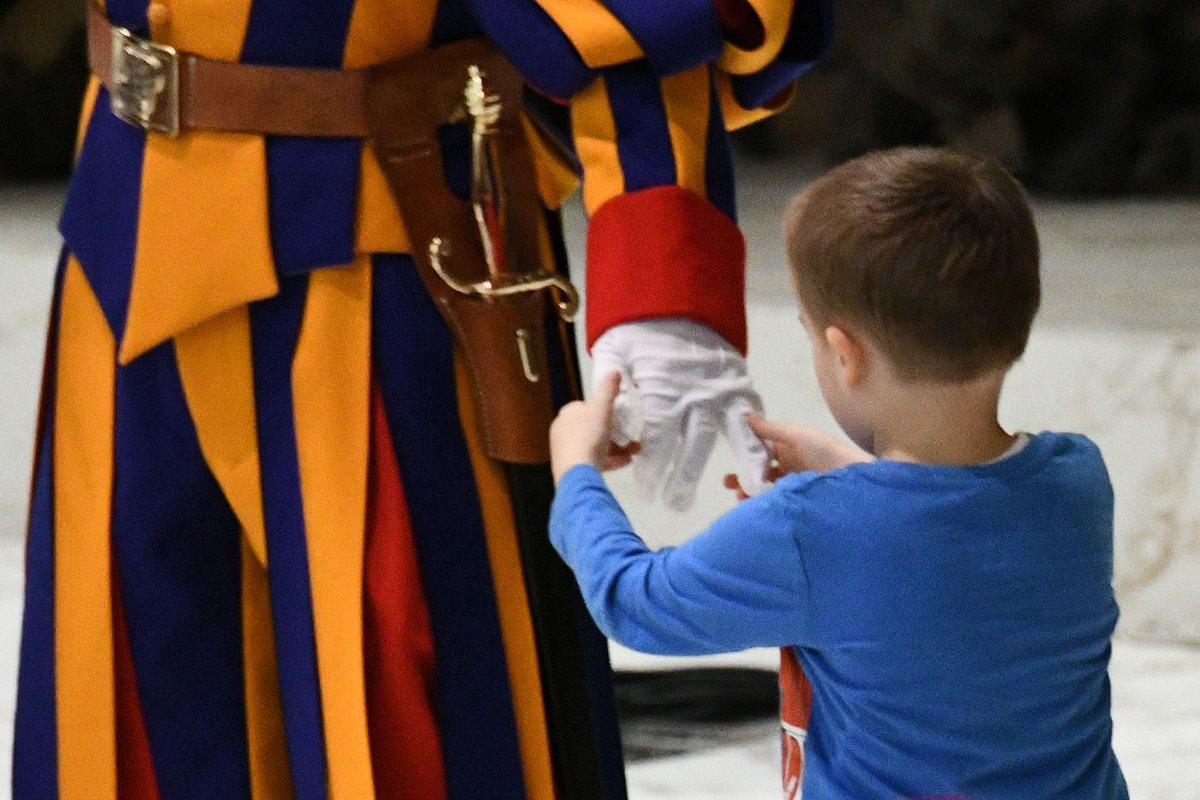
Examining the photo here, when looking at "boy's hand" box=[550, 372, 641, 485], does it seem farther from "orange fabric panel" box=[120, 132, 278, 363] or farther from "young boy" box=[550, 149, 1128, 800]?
"orange fabric panel" box=[120, 132, 278, 363]

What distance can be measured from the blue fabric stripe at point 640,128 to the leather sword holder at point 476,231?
0.27 ft

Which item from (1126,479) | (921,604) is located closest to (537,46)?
(921,604)

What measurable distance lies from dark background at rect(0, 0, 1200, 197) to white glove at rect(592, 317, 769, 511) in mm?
2328

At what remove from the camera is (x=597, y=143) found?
1.00 meters

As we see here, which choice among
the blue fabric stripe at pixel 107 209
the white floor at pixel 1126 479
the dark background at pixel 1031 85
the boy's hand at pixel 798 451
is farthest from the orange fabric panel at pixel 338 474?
the dark background at pixel 1031 85

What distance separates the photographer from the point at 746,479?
0.99 metres

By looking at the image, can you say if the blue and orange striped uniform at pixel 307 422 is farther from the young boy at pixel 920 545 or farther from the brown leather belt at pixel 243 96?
the young boy at pixel 920 545

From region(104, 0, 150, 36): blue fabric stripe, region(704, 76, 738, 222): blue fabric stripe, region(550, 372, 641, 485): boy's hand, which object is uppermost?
region(104, 0, 150, 36): blue fabric stripe

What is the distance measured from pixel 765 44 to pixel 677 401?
0.21 m

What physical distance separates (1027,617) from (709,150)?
31cm

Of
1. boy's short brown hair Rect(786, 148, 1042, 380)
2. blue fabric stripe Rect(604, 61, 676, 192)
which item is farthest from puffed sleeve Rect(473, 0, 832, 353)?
boy's short brown hair Rect(786, 148, 1042, 380)

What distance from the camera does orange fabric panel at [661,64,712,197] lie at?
0.99 meters

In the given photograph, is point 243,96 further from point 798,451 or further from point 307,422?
point 798,451

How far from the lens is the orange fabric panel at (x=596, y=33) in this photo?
3.19 feet
